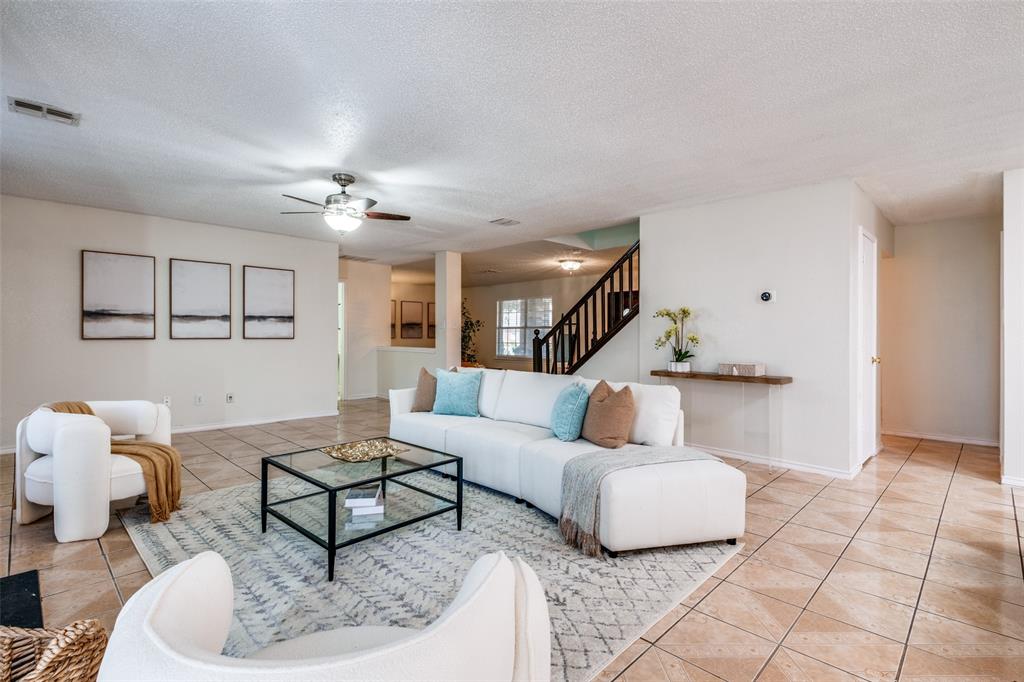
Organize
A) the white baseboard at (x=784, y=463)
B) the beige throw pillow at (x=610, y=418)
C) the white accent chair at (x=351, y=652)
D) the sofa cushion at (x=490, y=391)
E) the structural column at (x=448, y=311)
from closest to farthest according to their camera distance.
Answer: the white accent chair at (x=351, y=652)
the beige throw pillow at (x=610, y=418)
the white baseboard at (x=784, y=463)
the sofa cushion at (x=490, y=391)
the structural column at (x=448, y=311)

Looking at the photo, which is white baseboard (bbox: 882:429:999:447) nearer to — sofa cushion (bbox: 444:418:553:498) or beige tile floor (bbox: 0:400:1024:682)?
beige tile floor (bbox: 0:400:1024:682)

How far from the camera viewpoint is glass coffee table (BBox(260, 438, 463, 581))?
8.35ft

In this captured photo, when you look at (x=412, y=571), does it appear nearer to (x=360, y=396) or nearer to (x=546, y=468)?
(x=546, y=468)

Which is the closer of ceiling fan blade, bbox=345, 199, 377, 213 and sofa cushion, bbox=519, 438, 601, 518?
sofa cushion, bbox=519, 438, 601, 518

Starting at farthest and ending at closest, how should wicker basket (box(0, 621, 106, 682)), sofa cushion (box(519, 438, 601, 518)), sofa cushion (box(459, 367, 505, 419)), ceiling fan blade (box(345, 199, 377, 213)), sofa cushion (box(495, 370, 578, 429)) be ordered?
sofa cushion (box(459, 367, 505, 419))
ceiling fan blade (box(345, 199, 377, 213))
sofa cushion (box(495, 370, 578, 429))
sofa cushion (box(519, 438, 601, 518))
wicker basket (box(0, 621, 106, 682))

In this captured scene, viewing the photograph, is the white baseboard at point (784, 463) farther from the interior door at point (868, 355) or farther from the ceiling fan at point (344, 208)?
the ceiling fan at point (344, 208)

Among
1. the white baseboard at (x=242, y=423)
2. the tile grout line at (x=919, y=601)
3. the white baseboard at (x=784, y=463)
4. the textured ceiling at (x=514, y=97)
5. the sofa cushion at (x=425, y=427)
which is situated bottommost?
the tile grout line at (x=919, y=601)

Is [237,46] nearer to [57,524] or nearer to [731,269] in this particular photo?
[57,524]

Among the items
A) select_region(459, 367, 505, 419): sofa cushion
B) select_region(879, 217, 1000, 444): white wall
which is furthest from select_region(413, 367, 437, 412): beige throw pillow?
select_region(879, 217, 1000, 444): white wall

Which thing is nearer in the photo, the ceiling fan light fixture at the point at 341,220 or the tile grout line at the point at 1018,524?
the tile grout line at the point at 1018,524

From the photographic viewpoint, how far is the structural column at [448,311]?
25.8 ft

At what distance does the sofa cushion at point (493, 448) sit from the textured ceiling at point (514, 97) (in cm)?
207

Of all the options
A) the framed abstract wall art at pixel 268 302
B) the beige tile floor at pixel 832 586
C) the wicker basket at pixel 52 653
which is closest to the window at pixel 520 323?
the framed abstract wall art at pixel 268 302

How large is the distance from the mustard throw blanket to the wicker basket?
233cm
